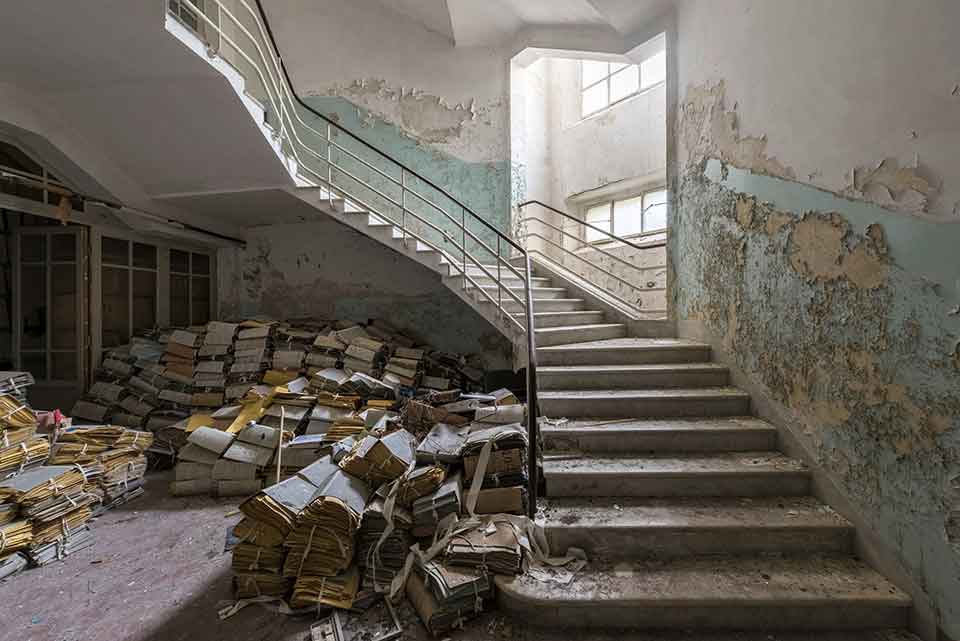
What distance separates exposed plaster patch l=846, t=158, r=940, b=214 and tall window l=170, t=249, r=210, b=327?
7.32 metres

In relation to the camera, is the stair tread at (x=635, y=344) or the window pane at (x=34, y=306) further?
the window pane at (x=34, y=306)

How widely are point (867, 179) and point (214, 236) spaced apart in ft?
22.4

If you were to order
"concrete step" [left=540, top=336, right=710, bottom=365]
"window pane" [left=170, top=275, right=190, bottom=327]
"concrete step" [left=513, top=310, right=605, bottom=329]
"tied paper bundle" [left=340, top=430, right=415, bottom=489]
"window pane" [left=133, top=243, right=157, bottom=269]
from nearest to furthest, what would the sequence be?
"tied paper bundle" [left=340, top=430, right=415, bottom=489], "concrete step" [left=540, top=336, right=710, bottom=365], "concrete step" [left=513, top=310, right=605, bottom=329], "window pane" [left=133, top=243, right=157, bottom=269], "window pane" [left=170, top=275, right=190, bottom=327]

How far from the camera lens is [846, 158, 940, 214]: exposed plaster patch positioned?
72.0 inches

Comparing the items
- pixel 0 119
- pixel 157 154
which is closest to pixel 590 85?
pixel 157 154

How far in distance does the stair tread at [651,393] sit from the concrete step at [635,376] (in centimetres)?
6

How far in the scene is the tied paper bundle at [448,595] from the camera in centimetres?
204

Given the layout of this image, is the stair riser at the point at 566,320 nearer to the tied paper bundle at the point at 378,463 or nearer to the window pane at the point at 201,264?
the tied paper bundle at the point at 378,463

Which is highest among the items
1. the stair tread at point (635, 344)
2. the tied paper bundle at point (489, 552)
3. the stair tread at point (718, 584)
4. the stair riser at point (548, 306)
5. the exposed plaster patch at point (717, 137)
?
the exposed plaster patch at point (717, 137)

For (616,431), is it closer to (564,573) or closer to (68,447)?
(564,573)

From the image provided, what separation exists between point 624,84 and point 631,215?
2.01 meters

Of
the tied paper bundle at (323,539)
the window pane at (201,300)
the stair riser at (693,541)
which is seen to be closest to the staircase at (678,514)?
the stair riser at (693,541)

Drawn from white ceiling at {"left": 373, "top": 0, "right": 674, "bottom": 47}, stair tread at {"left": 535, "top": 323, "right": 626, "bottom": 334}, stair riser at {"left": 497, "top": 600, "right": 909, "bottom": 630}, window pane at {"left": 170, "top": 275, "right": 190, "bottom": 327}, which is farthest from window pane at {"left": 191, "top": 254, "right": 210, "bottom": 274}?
stair riser at {"left": 497, "top": 600, "right": 909, "bottom": 630}

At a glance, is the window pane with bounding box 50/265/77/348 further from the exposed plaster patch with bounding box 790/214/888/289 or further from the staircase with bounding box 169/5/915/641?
the exposed plaster patch with bounding box 790/214/888/289
